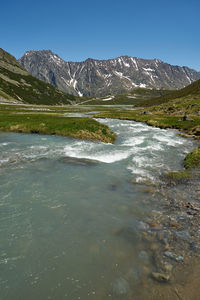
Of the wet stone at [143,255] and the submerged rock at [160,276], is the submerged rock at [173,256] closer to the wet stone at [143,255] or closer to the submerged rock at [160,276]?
the wet stone at [143,255]

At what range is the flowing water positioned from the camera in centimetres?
725

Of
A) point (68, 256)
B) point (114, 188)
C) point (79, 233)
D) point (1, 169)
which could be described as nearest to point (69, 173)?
point (114, 188)

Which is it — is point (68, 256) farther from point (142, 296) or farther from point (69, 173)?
point (69, 173)

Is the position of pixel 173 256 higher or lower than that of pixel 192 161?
lower

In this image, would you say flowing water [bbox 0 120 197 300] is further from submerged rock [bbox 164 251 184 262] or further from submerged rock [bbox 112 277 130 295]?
submerged rock [bbox 164 251 184 262]

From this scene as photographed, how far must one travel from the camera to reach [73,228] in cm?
1027

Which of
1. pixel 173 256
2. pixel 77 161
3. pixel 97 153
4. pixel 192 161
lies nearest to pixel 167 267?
pixel 173 256

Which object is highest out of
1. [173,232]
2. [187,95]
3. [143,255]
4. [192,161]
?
[187,95]

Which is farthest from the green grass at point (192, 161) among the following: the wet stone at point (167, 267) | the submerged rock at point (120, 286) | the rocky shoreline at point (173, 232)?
the submerged rock at point (120, 286)

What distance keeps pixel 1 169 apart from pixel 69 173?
6.43m

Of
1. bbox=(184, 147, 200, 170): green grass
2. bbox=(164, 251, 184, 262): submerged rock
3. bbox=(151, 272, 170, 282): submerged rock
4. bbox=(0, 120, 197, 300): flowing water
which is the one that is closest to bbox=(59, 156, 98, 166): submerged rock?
bbox=(0, 120, 197, 300): flowing water

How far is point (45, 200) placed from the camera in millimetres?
12938

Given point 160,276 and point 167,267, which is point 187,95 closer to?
point 167,267

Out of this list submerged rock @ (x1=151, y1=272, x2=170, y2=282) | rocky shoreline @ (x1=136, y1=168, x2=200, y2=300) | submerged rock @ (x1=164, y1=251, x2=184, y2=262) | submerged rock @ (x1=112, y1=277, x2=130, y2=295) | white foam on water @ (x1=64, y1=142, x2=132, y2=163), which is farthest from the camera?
white foam on water @ (x1=64, y1=142, x2=132, y2=163)
